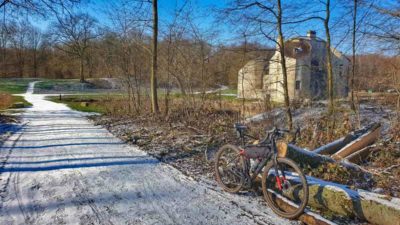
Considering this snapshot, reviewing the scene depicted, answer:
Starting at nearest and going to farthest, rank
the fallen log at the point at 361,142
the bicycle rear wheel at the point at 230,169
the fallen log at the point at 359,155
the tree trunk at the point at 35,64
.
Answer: the bicycle rear wheel at the point at 230,169, the fallen log at the point at 359,155, the fallen log at the point at 361,142, the tree trunk at the point at 35,64

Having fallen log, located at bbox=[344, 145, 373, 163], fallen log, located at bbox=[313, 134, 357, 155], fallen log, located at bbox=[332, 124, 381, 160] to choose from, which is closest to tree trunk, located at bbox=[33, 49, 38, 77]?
fallen log, located at bbox=[313, 134, 357, 155]

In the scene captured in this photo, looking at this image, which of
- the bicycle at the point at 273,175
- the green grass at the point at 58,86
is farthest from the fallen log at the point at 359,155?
the green grass at the point at 58,86

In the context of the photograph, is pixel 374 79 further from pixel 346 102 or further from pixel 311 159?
pixel 311 159

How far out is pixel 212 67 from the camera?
12203mm

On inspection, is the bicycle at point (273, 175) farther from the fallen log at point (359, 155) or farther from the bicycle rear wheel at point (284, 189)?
the fallen log at point (359, 155)

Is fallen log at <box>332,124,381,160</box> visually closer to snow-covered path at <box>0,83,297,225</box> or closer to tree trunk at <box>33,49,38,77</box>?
snow-covered path at <box>0,83,297,225</box>

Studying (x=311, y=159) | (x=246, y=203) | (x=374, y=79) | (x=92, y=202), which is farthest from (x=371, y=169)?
(x=374, y=79)

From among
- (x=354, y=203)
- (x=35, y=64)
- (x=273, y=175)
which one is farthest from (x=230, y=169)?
(x=35, y=64)

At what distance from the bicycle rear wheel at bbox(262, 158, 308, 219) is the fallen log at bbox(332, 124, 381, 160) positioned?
2.43 m

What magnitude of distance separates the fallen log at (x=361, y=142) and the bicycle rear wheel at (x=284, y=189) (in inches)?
95.7

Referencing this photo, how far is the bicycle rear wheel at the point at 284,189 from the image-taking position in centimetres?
399

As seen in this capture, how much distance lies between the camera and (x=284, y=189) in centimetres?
419

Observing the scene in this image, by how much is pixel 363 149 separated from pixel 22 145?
8.04 metres

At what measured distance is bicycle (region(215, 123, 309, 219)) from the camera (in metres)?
3.98
